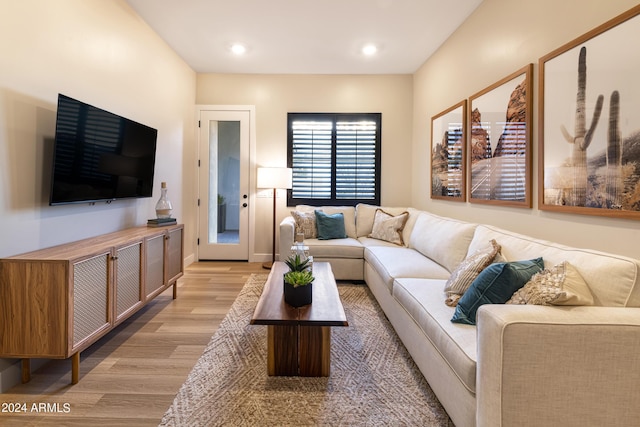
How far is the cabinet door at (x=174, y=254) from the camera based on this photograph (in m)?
3.14

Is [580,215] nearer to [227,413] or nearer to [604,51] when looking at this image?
[604,51]

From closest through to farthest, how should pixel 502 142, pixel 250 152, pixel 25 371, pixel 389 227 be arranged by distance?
pixel 25 371 → pixel 502 142 → pixel 389 227 → pixel 250 152

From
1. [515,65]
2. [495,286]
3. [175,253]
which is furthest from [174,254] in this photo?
[515,65]

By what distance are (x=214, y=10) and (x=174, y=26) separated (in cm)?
62

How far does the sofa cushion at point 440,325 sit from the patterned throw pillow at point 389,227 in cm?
161

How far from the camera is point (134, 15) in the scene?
3221 millimetres

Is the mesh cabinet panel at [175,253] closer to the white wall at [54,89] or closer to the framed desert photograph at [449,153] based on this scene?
the white wall at [54,89]

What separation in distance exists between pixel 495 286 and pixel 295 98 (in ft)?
13.4

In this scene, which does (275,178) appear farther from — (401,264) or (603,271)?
(603,271)

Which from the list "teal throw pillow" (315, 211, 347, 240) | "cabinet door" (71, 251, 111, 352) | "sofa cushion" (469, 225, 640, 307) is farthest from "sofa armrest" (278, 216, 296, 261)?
"sofa cushion" (469, 225, 640, 307)

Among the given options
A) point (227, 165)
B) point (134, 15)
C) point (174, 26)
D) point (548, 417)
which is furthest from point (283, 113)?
point (548, 417)

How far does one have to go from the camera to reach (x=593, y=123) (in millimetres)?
1799

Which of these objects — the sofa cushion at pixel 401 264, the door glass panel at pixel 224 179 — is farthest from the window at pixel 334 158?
the sofa cushion at pixel 401 264

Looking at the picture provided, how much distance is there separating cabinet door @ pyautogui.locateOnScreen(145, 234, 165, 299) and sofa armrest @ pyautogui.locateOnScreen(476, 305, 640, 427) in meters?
2.57
